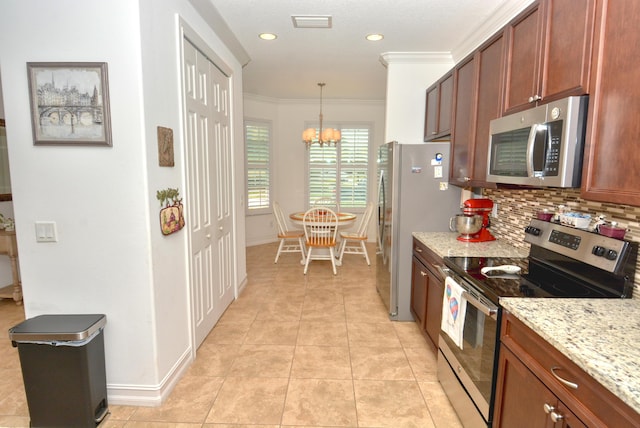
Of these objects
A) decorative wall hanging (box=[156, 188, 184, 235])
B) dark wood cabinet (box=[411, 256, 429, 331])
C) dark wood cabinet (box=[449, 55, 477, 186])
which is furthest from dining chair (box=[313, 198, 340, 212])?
decorative wall hanging (box=[156, 188, 184, 235])

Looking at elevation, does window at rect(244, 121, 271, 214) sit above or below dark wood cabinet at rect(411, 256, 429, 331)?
above

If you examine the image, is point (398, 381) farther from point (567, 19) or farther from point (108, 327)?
point (567, 19)

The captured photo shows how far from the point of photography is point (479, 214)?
8.79 ft

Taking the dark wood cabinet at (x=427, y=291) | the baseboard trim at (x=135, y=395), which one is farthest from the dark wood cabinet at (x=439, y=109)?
the baseboard trim at (x=135, y=395)

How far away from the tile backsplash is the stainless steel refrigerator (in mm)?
396

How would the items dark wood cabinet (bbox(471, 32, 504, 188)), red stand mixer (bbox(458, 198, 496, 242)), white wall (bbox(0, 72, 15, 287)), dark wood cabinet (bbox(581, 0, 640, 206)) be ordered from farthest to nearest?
1. white wall (bbox(0, 72, 15, 287))
2. red stand mixer (bbox(458, 198, 496, 242))
3. dark wood cabinet (bbox(471, 32, 504, 188))
4. dark wood cabinet (bbox(581, 0, 640, 206))

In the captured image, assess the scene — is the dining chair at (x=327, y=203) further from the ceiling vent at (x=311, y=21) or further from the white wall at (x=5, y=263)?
the white wall at (x=5, y=263)

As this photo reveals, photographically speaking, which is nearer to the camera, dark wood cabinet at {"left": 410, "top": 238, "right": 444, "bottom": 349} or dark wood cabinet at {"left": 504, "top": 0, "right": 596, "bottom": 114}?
dark wood cabinet at {"left": 504, "top": 0, "right": 596, "bottom": 114}

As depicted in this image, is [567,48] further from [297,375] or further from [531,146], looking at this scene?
[297,375]

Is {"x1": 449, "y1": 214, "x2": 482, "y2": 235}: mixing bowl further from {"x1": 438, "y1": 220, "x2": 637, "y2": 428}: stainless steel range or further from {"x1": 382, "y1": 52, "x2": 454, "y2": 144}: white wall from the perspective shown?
{"x1": 382, "y1": 52, "x2": 454, "y2": 144}: white wall

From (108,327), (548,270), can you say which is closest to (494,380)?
(548,270)

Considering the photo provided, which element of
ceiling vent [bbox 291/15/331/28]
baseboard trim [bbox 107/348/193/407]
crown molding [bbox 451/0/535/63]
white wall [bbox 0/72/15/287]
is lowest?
baseboard trim [bbox 107/348/193/407]

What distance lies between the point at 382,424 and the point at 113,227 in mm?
1857

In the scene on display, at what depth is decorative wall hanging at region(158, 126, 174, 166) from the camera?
202 centimetres
